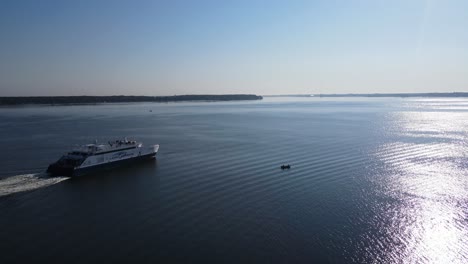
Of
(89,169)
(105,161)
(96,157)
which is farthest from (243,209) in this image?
(105,161)

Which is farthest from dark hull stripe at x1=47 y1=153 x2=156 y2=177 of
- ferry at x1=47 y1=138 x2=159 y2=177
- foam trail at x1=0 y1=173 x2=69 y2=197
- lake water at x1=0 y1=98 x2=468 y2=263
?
lake water at x1=0 y1=98 x2=468 y2=263

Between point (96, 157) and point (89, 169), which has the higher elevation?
point (96, 157)

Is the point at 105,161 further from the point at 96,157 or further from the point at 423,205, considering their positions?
the point at 423,205

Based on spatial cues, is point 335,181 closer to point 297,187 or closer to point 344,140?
point 297,187

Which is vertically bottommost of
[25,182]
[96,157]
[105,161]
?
[25,182]

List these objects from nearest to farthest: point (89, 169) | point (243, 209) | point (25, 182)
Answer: point (243, 209), point (25, 182), point (89, 169)

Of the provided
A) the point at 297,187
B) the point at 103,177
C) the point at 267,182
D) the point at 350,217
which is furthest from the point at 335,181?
the point at 103,177
